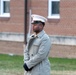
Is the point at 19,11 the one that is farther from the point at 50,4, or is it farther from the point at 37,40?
the point at 37,40

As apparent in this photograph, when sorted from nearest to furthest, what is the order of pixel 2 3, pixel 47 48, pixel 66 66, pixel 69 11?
pixel 47 48 < pixel 66 66 < pixel 69 11 < pixel 2 3

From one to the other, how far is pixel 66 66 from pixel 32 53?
9910 millimetres

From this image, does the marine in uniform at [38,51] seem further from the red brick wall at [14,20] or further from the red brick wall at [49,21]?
the red brick wall at [14,20]

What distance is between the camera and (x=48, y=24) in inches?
960

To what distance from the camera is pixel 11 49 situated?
26297mm

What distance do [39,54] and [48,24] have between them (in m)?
15.6

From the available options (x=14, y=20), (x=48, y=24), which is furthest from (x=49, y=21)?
(x=14, y=20)

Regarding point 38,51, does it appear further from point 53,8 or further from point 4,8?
point 4,8

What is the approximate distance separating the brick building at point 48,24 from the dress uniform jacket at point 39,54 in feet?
46.4

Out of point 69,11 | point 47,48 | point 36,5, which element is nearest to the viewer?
point 47,48

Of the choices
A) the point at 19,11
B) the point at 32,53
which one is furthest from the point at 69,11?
the point at 32,53

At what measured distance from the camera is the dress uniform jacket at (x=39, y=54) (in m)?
8.79

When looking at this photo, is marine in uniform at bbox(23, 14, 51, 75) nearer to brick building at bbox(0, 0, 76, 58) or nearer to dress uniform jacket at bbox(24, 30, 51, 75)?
dress uniform jacket at bbox(24, 30, 51, 75)

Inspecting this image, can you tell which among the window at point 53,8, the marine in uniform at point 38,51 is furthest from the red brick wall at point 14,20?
the marine in uniform at point 38,51
